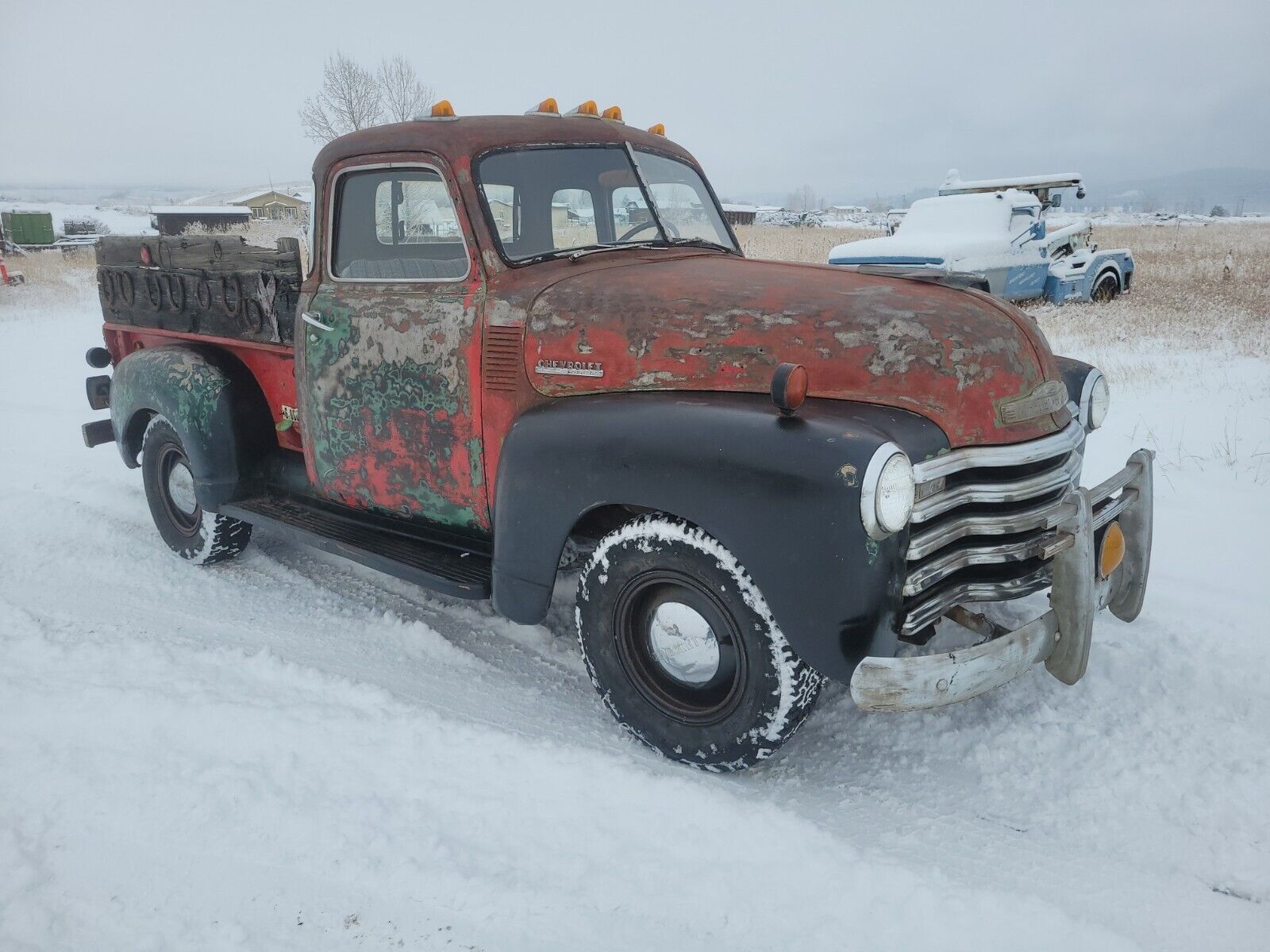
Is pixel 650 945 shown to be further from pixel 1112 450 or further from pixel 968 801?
pixel 1112 450

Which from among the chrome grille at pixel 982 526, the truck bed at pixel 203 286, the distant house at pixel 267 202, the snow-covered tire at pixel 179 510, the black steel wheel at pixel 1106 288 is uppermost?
the distant house at pixel 267 202

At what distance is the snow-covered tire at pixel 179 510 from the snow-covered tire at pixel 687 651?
237cm

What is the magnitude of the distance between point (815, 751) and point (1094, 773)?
2.78 ft

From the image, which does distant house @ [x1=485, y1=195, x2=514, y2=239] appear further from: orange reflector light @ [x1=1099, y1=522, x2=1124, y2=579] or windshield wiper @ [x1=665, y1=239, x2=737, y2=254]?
orange reflector light @ [x1=1099, y1=522, x2=1124, y2=579]

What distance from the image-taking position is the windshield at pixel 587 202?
10.8ft

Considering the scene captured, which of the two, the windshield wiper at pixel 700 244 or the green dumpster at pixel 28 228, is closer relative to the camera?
the windshield wiper at pixel 700 244

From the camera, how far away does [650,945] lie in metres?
2.06

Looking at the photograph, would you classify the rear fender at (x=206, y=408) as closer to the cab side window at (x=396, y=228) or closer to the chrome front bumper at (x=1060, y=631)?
the cab side window at (x=396, y=228)

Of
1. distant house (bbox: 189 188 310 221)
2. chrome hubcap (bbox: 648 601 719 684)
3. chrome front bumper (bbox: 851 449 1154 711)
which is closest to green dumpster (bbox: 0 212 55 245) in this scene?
distant house (bbox: 189 188 310 221)

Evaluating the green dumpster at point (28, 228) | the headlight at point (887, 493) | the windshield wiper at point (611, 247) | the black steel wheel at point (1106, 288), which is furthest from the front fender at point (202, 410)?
the green dumpster at point (28, 228)

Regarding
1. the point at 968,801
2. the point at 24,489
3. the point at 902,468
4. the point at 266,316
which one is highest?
the point at 266,316

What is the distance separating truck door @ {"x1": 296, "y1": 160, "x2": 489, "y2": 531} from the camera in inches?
127

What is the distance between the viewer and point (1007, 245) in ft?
36.9

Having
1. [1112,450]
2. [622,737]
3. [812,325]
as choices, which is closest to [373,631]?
[622,737]
